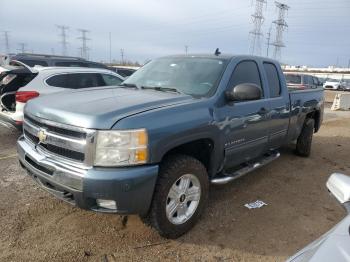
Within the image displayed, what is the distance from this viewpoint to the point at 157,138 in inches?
119

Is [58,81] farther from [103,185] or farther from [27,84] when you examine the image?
[103,185]

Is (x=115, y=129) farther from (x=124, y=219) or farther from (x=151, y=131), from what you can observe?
(x=124, y=219)

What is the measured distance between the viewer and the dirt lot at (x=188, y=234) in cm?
325

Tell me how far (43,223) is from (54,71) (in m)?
4.28

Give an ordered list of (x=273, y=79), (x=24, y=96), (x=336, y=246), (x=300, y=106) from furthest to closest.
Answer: (x=24, y=96) → (x=300, y=106) → (x=273, y=79) → (x=336, y=246)

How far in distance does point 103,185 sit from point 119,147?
0.33 meters

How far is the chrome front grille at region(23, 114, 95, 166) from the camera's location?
2.90 metres

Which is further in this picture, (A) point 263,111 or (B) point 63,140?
(A) point 263,111

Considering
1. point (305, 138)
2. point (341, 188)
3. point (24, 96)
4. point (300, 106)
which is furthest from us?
point (305, 138)

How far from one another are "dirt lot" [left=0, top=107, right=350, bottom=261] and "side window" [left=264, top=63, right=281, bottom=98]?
1377 millimetres

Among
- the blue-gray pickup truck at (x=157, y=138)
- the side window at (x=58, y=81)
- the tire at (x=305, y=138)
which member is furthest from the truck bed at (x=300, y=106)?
the side window at (x=58, y=81)

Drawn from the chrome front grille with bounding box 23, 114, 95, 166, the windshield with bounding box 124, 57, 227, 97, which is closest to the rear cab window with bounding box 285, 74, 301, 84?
the windshield with bounding box 124, 57, 227, 97

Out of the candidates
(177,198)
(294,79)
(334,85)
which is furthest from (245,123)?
(334,85)

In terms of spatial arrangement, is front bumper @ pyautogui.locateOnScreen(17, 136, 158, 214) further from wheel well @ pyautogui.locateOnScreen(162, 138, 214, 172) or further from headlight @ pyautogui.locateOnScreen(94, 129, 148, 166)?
wheel well @ pyautogui.locateOnScreen(162, 138, 214, 172)
